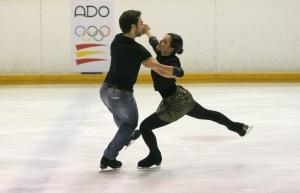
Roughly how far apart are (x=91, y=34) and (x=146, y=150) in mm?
7690

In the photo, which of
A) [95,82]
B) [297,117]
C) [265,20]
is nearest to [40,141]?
[297,117]

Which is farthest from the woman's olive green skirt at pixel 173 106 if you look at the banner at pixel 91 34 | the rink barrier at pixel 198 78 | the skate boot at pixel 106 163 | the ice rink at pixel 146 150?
the banner at pixel 91 34

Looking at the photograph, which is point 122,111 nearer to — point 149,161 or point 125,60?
point 125,60

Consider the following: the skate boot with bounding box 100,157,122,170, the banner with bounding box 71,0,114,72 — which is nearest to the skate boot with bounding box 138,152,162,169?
the skate boot with bounding box 100,157,122,170

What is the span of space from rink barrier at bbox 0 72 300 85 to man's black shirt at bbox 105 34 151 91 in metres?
8.52

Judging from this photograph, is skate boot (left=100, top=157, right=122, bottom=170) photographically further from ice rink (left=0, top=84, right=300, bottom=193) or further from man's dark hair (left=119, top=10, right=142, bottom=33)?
man's dark hair (left=119, top=10, right=142, bottom=33)

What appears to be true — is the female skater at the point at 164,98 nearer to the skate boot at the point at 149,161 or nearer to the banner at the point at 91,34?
the skate boot at the point at 149,161

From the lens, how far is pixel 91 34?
574 inches

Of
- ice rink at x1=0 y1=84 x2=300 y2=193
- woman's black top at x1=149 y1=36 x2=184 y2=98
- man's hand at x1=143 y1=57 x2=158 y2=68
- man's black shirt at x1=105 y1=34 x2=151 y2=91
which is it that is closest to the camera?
ice rink at x1=0 y1=84 x2=300 y2=193

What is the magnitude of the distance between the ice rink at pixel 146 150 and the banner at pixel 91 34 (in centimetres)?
282

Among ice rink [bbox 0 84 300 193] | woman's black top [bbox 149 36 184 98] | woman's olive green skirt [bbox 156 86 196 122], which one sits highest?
woman's black top [bbox 149 36 184 98]

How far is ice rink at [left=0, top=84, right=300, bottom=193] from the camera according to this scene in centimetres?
561

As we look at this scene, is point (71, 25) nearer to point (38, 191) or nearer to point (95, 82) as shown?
point (95, 82)

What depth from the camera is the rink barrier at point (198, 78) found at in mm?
14523
